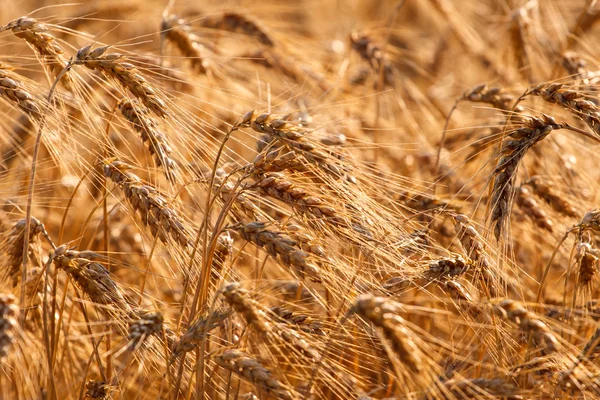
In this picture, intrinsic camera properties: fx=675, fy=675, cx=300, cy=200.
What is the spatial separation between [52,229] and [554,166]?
2.21 metres

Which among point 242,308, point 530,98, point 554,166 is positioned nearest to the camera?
point 242,308

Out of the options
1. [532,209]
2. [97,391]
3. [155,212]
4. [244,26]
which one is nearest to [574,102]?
[532,209]

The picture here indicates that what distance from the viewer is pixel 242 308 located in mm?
1434

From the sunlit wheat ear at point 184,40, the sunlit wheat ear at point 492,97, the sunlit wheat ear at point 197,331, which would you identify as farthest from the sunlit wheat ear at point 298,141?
the sunlit wheat ear at point 184,40

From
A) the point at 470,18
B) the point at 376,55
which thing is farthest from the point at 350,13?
the point at 376,55

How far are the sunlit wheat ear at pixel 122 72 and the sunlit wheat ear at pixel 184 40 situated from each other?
1.07 meters

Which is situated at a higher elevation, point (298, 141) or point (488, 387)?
point (298, 141)

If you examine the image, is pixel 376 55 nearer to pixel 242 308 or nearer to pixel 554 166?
pixel 554 166

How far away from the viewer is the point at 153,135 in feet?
5.79

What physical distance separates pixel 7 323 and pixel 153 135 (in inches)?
24.4

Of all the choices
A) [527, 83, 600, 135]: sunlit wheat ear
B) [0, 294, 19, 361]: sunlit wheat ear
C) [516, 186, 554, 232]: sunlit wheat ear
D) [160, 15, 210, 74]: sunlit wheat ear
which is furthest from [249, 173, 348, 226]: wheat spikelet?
[160, 15, 210, 74]: sunlit wheat ear

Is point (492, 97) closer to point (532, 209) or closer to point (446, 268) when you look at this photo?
point (532, 209)

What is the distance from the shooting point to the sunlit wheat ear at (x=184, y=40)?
2.79 m

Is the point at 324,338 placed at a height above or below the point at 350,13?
below
